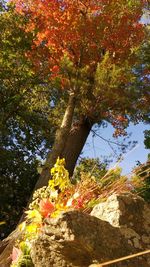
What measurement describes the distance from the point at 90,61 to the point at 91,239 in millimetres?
11955

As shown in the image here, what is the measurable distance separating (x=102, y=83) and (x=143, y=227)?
30.2 feet

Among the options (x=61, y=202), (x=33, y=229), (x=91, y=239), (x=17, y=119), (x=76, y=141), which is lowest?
(x=91, y=239)

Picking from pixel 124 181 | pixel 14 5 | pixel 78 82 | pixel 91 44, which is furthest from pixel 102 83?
pixel 124 181

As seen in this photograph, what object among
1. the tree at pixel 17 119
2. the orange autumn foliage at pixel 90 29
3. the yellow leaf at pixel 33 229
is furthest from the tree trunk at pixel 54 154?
the yellow leaf at pixel 33 229

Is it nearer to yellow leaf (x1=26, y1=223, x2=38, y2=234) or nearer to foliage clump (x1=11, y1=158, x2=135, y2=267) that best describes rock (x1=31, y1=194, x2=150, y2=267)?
foliage clump (x1=11, y1=158, x2=135, y2=267)

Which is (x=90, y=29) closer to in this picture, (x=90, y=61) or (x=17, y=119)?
(x=90, y=61)

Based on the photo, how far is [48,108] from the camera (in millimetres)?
17422

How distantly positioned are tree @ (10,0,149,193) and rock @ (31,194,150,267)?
883 cm

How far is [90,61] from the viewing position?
1401cm

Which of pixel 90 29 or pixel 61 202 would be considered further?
pixel 90 29

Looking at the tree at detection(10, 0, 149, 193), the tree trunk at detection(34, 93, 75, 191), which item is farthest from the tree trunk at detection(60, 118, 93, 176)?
the tree trunk at detection(34, 93, 75, 191)

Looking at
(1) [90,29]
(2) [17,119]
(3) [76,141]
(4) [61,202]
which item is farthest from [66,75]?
(4) [61,202]

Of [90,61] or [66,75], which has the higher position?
[90,61]

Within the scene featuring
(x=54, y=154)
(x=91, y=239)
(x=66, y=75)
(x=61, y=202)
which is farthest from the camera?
(x=66, y=75)
